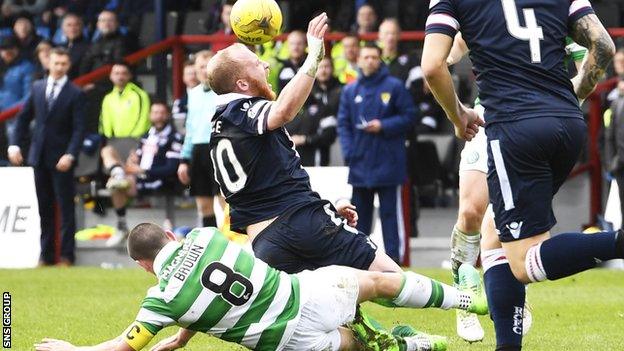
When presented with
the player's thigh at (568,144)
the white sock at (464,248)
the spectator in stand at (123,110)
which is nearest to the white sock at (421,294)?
the player's thigh at (568,144)

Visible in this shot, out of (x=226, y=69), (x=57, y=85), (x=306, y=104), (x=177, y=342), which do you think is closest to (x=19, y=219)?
(x=57, y=85)

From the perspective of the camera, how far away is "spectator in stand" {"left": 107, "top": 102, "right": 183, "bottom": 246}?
1594 centimetres

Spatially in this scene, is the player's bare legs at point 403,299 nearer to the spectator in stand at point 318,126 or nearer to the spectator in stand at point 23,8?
the spectator in stand at point 318,126

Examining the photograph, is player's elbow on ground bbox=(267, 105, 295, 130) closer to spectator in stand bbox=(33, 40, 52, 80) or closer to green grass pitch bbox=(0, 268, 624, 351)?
green grass pitch bbox=(0, 268, 624, 351)

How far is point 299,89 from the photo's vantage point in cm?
726

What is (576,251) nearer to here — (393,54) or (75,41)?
(393,54)

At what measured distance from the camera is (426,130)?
16.2m

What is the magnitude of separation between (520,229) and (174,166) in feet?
31.1

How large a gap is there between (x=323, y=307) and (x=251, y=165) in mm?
997

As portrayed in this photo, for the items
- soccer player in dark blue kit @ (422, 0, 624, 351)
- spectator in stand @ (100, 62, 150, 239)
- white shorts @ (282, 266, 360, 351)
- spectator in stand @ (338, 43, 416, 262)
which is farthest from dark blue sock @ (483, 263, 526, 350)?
spectator in stand @ (100, 62, 150, 239)

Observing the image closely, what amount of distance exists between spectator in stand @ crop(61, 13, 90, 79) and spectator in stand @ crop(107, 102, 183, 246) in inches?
99.1

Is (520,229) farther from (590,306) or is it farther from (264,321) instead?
(590,306)

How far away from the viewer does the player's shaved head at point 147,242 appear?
6.74 metres

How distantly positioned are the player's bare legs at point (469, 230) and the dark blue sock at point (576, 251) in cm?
186
